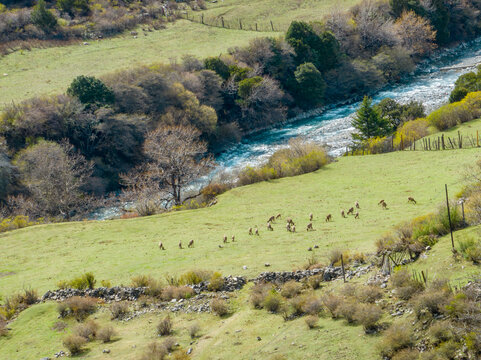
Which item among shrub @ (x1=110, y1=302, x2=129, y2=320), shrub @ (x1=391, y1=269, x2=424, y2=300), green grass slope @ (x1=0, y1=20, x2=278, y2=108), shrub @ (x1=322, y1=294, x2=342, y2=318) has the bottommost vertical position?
shrub @ (x1=110, y1=302, x2=129, y2=320)

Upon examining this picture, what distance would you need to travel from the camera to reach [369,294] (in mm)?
22594

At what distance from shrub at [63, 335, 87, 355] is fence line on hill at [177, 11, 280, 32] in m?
96.3

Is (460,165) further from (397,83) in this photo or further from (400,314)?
(397,83)

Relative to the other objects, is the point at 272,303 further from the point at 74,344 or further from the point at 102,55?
the point at 102,55

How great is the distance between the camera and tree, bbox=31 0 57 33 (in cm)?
10619

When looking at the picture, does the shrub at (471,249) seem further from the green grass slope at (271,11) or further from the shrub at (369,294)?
the green grass slope at (271,11)

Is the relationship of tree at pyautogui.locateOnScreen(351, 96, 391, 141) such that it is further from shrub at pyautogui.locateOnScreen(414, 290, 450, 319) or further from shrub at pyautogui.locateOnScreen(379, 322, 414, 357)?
shrub at pyautogui.locateOnScreen(379, 322, 414, 357)

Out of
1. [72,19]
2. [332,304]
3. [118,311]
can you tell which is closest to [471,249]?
[332,304]

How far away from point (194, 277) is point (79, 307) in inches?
252

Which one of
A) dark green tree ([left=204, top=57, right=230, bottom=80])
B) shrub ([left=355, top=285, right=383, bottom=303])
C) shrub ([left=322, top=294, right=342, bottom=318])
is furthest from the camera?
dark green tree ([left=204, top=57, right=230, bottom=80])

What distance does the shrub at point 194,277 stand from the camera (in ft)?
102

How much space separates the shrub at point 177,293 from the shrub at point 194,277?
1.17m

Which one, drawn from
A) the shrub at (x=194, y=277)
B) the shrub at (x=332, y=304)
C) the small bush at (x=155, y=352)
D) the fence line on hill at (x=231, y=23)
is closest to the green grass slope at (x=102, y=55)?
the fence line on hill at (x=231, y=23)

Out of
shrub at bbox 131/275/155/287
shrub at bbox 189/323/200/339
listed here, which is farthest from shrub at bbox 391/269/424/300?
shrub at bbox 131/275/155/287
